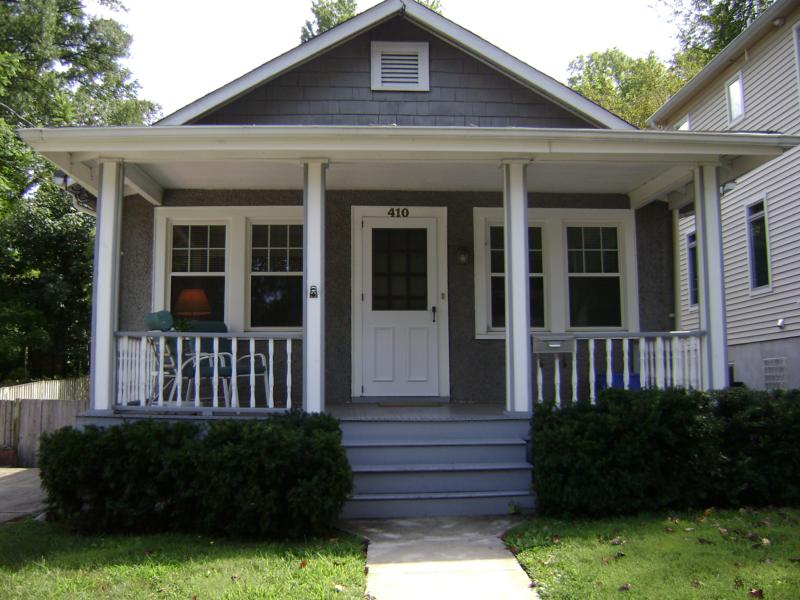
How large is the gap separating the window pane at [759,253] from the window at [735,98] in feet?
7.14

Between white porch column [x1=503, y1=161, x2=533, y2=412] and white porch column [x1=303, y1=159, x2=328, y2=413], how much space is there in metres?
1.66

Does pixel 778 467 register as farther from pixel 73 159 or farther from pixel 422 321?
pixel 73 159

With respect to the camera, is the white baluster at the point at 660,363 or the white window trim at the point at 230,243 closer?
the white baluster at the point at 660,363

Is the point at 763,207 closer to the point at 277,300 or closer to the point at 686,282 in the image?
the point at 686,282

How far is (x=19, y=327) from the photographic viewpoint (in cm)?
1662

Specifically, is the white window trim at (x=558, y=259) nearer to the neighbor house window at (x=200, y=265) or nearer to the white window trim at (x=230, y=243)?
the white window trim at (x=230, y=243)

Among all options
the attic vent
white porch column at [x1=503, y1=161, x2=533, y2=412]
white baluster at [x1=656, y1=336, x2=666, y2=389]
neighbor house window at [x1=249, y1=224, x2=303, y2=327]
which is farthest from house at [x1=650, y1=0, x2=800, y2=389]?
neighbor house window at [x1=249, y1=224, x2=303, y2=327]

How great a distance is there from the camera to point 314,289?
645cm

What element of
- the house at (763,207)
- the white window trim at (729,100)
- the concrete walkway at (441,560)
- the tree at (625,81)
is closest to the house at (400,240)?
the concrete walkway at (441,560)

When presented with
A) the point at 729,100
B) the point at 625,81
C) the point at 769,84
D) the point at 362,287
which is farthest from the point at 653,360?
the point at 625,81

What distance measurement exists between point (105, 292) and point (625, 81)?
107 ft

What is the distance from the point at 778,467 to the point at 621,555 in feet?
6.66

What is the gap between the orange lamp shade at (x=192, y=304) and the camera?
26.6 feet

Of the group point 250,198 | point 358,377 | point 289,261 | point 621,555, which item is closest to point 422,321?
point 358,377
